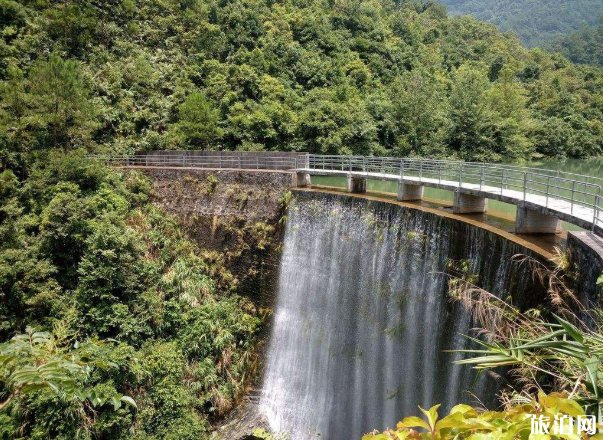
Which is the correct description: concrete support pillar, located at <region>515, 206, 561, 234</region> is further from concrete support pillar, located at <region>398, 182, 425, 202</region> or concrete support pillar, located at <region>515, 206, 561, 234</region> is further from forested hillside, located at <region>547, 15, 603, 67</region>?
forested hillside, located at <region>547, 15, 603, 67</region>

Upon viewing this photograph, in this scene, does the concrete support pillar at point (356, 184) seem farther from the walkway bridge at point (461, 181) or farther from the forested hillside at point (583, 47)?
the forested hillside at point (583, 47)

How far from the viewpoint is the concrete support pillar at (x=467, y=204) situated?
13472 mm

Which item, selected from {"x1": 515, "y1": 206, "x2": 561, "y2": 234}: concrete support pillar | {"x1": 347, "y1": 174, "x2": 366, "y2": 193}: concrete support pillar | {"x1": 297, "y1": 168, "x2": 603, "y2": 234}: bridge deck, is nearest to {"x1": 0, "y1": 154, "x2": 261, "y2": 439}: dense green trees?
{"x1": 347, "y1": 174, "x2": 366, "y2": 193}: concrete support pillar

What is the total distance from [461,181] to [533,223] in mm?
3056

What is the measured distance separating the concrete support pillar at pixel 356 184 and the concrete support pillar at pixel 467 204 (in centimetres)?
500

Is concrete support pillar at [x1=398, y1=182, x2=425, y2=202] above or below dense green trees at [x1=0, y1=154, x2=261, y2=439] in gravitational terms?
above

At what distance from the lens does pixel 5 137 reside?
20641 mm

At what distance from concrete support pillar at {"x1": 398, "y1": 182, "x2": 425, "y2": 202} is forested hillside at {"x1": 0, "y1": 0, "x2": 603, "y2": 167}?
15.2m

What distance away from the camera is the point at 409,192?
52.2 feet

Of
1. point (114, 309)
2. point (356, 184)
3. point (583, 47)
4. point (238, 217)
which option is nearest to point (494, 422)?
point (114, 309)

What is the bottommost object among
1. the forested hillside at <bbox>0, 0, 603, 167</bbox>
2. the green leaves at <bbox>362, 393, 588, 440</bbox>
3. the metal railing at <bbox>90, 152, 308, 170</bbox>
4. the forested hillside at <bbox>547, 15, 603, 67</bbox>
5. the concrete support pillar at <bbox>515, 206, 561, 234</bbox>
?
the concrete support pillar at <bbox>515, 206, 561, 234</bbox>
